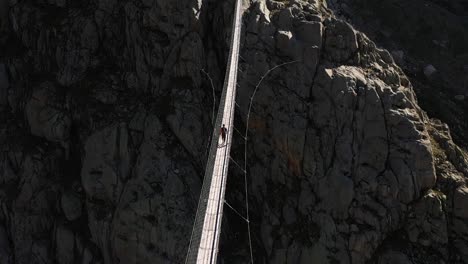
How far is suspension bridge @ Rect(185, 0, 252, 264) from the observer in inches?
832

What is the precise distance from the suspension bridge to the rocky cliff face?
258cm

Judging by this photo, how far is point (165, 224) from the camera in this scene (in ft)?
102

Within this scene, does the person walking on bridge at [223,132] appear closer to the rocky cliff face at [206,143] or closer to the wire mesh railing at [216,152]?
the wire mesh railing at [216,152]

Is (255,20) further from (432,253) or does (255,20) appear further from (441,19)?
(441,19)

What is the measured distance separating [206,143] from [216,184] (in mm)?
8301

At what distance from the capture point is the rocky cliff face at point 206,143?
3050 cm

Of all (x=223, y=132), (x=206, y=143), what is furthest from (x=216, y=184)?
(x=206, y=143)

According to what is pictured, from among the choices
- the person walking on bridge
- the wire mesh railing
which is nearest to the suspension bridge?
the wire mesh railing

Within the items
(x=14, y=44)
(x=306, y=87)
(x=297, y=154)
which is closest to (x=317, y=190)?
(x=297, y=154)

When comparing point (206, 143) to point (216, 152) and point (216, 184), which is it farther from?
point (216, 184)

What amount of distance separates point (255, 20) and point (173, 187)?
1256cm

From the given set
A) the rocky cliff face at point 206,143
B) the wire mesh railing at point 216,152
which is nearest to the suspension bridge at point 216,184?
the wire mesh railing at point 216,152

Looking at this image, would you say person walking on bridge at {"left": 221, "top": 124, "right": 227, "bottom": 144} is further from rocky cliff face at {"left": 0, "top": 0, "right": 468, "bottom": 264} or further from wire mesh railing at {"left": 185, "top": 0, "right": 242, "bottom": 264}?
rocky cliff face at {"left": 0, "top": 0, "right": 468, "bottom": 264}

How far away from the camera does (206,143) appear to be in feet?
108
